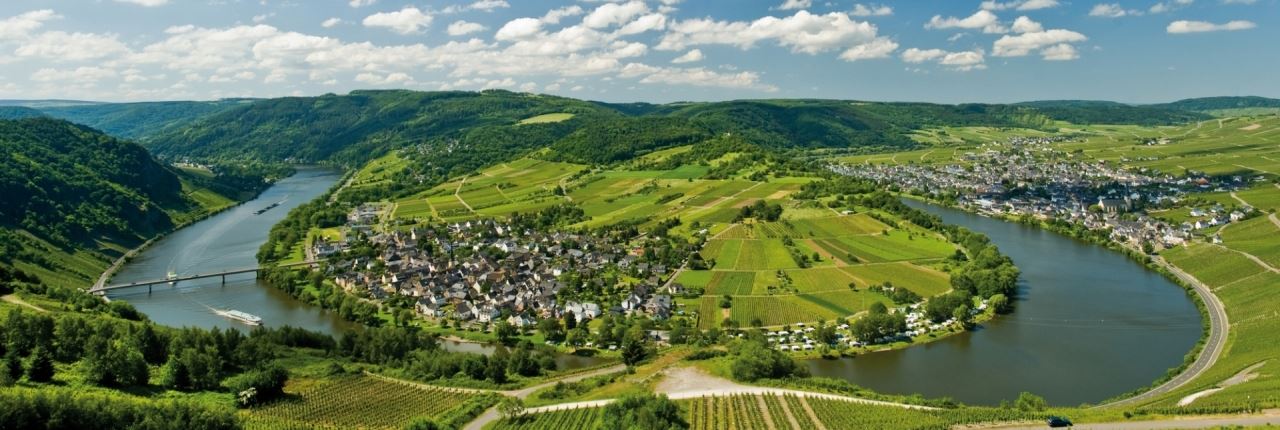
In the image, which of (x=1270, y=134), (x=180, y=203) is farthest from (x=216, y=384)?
(x=1270, y=134)

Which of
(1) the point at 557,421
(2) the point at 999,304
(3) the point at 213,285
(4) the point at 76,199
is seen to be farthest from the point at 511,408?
(4) the point at 76,199

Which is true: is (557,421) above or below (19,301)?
below

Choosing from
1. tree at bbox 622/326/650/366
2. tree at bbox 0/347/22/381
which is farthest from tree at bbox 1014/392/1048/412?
tree at bbox 0/347/22/381

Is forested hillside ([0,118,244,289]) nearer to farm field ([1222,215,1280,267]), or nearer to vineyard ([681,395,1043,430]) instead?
vineyard ([681,395,1043,430])

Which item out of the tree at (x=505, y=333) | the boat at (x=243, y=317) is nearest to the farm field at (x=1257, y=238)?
the tree at (x=505, y=333)

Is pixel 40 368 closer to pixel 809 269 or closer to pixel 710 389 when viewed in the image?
pixel 710 389

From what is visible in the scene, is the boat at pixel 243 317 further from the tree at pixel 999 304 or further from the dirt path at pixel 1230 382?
the dirt path at pixel 1230 382

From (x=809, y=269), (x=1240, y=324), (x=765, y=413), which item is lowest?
(x=765, y=413)
